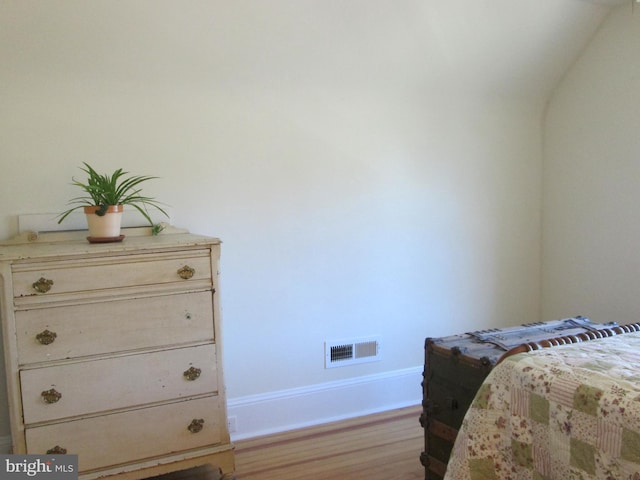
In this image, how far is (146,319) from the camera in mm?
2082

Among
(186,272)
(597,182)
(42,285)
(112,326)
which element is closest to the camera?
(42,285)

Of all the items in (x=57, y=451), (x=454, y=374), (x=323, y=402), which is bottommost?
(x=323, y=402)

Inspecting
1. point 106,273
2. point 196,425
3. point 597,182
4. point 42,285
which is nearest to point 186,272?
point 106,273

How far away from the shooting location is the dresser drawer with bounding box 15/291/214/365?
1.93 m

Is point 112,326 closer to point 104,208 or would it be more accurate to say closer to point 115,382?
point 115,382

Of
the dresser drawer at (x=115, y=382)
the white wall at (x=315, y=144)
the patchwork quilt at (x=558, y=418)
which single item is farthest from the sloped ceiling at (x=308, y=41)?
the patchwork quilt at (x=558, y=418)

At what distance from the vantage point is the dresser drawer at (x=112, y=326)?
1.93 metres

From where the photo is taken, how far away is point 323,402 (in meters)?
2.99

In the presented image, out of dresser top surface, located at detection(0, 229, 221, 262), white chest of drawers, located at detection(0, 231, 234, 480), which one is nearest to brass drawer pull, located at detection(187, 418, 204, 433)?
white chest of drawers, located at detection(0, 231, 234, 480)

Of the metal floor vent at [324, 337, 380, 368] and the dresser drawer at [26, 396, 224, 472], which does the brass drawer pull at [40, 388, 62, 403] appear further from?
the metal floor vent at [324, 337, 380, 368]

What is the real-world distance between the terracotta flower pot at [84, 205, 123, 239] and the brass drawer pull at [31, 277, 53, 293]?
291 millimetres

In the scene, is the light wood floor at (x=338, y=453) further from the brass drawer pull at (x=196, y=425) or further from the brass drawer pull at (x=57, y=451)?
the brass drawer pull at (x=57, y=451)

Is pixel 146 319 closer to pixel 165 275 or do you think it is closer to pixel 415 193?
pixel 165 275

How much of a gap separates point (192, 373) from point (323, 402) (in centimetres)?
105
